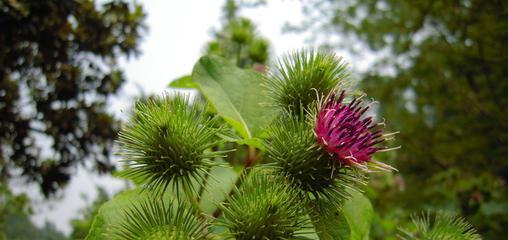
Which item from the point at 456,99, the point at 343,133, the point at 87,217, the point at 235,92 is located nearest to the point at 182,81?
the point at 235,92

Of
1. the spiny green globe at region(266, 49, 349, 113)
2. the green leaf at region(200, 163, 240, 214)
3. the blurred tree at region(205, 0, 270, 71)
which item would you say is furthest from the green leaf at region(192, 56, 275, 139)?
the blurred tree at region(205, 0, 270, 71)

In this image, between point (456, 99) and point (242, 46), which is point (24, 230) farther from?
point (456, 99)

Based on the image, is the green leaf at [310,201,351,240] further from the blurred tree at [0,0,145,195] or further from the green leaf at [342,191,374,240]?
the blurred tree at [0,0,145,195]

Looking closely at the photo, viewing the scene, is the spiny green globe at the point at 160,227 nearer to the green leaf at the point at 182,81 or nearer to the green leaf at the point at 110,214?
the green leaf at the point at 110,214

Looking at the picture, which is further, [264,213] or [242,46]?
[242,46]

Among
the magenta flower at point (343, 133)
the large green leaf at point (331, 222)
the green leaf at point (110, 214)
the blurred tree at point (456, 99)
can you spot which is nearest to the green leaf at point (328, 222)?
the large green leaf at point (331, 222)

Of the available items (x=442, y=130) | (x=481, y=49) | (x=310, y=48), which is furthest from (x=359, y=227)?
(x=442, y=130)

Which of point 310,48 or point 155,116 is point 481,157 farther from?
point 155,116
